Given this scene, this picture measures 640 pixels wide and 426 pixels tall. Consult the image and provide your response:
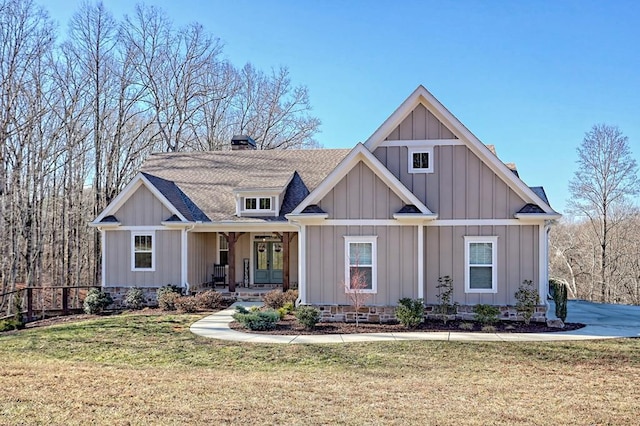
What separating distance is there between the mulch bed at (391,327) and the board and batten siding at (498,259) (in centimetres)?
74

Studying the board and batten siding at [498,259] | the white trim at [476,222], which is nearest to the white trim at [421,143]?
the white trim at [476,222]

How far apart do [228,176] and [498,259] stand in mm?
11336

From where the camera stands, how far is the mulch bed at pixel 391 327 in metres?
11.7

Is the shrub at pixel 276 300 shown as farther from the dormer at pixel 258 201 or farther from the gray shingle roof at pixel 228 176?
the dormer at pixel 258 201

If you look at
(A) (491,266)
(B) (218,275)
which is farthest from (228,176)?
(A) (491,266)

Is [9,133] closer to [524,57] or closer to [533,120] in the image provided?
[524,57]

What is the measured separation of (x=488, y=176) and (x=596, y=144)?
18554 millimetres

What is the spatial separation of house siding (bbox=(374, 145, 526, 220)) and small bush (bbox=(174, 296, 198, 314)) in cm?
714

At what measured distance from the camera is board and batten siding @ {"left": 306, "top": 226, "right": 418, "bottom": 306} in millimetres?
12656

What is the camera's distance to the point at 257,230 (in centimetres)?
1675

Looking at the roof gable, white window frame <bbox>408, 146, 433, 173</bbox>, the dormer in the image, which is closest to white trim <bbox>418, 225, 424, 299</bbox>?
white window frame <bbox>408, 146, 433, 173</bbox>

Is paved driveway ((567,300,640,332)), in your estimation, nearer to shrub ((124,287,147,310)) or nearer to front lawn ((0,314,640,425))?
front lawn ((0,314,640,425))

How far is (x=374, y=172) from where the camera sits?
12742mm

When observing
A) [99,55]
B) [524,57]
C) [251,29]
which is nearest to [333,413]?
[524,57]
